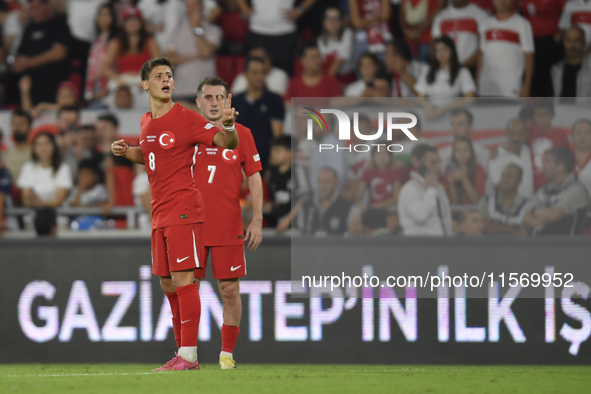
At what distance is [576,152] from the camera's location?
21.4ft

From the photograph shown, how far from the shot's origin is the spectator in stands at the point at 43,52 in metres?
9.62

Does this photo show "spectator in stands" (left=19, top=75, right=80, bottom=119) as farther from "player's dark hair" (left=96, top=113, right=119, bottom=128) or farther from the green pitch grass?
the green pitch grass

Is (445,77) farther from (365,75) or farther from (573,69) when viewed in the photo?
(573,69)

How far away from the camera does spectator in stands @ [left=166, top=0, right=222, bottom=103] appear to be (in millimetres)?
9328

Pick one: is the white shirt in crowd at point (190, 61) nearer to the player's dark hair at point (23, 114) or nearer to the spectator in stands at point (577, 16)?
the player's dark hair at point (23, 114)

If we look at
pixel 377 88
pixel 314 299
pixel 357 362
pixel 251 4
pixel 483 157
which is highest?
pixel 251 4

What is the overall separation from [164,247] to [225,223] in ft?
2.22

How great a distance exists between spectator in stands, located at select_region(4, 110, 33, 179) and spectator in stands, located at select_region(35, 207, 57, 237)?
118 cm

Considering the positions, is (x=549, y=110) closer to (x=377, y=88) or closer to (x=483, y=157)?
(x=483, y=157)

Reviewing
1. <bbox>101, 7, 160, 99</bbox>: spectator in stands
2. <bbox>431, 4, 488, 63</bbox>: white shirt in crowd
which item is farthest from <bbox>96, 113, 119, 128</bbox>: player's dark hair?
<bbox>431, 4, 488, 63</bbox>: white shirt in crowd

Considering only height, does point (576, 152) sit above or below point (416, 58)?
below

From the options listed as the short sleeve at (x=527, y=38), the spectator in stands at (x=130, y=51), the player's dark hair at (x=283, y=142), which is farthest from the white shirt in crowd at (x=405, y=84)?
the spectator in stands at (x=130, y=51)

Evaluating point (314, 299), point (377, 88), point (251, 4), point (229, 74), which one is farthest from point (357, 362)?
point (251, 4)

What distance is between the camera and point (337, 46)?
9273 millimetres
